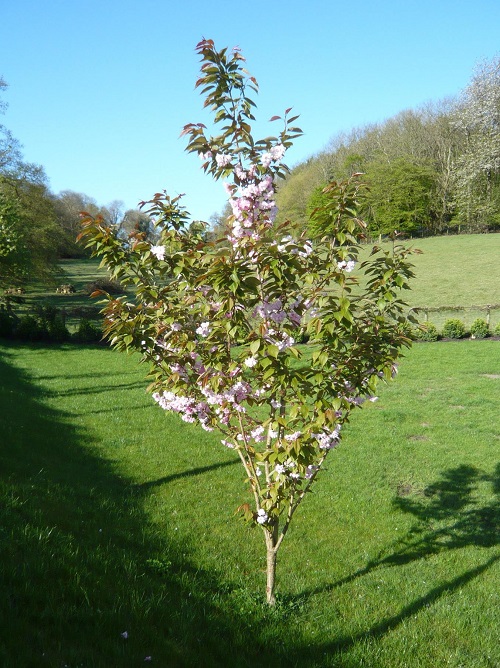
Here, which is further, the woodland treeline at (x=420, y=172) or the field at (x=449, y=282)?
the woodland treeline at (x=420, y=172)

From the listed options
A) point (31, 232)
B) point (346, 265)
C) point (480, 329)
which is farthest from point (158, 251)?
point (31, 232)

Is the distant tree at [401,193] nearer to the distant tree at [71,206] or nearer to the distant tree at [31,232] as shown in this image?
the distant tree at [71,206]

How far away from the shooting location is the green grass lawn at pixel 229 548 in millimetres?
3387

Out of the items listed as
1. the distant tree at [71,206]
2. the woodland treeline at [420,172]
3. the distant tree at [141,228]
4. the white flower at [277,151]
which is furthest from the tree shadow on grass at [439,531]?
the distant tree at [71,206]

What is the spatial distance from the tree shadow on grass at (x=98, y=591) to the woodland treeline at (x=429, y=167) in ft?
154

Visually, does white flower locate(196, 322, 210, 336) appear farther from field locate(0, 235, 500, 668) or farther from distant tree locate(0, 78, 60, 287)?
distant tree locate(0, 78, 60, 287)

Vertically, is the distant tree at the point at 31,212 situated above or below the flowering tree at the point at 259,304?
above

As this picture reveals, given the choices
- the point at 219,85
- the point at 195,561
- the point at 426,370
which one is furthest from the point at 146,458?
the point at 426,370

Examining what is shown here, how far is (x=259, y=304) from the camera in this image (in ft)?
12.6

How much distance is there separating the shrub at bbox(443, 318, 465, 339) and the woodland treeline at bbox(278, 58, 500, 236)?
31736mm

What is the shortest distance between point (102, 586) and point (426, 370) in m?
14.1

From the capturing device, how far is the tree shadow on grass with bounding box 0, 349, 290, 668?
9.57ft

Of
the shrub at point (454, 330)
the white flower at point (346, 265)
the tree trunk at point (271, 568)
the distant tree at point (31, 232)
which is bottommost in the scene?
the shrub at point (454, 330)

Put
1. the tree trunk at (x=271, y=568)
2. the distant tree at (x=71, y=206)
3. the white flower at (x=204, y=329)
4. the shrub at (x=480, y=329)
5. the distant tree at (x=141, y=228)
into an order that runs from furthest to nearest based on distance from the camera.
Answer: the distant tree at (x=71, y=206) < the shrub at (x=480, y=329) < the tree trunk at (x=271, y=568) < the distant tree at (x=141, y=228) < the white flower at (x=204, y=329)
